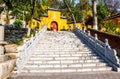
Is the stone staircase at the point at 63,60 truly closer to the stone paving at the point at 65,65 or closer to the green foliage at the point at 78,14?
the stone paving at the point at 65,65

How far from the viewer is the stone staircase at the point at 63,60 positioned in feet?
43.0

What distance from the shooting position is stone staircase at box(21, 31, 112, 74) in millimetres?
13117

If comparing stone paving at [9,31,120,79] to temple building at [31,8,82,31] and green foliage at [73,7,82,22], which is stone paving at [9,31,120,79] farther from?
green foliage at [73,7,82,22]

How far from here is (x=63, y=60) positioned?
14930mm

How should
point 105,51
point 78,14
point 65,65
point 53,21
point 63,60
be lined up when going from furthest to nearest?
point 78,14
point 53,21
point 105,51
point 63,60
point 65,65

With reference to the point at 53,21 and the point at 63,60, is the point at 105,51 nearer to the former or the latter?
the point at 63,60

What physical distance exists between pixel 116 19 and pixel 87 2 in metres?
14.2

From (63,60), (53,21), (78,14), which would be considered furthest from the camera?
(78,14)

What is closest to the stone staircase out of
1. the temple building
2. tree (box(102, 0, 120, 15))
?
the temple building

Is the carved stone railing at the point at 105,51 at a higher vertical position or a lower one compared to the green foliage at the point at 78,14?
lower

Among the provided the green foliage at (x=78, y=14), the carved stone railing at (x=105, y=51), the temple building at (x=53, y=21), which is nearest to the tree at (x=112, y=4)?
the green foliage at (x=78, y=14)

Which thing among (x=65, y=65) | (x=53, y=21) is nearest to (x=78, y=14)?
(x=53, y=21)

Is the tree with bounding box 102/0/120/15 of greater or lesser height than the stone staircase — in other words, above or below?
above

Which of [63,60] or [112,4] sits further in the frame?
[112,4]
